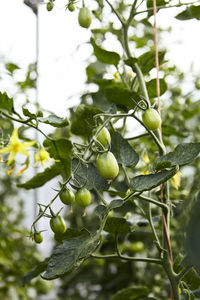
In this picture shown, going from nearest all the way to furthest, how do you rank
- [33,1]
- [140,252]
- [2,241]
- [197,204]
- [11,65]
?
1. [197,204]
2. [33,1]
3. [11,65]
4. [2,241]
5. [140,252]

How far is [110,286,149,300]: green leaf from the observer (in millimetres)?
777

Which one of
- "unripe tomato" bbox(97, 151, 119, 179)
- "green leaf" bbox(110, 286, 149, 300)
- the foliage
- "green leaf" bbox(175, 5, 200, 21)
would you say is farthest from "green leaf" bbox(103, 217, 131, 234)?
"green leaf" bbox(175, 5, 200, 21)

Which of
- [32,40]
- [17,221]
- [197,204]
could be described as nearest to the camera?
[197,204]

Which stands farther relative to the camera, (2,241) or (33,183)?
(2,241)

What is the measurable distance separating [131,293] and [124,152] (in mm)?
309

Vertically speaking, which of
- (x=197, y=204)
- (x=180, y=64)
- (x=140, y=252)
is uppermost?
(x=197, y=204)

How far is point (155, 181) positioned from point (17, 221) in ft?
5.39

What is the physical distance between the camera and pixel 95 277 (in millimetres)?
1706

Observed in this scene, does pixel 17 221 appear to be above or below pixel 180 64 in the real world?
below

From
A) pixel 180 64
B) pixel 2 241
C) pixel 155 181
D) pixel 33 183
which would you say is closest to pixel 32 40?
pixel 180 64

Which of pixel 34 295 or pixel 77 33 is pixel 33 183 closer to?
pixel 77 33

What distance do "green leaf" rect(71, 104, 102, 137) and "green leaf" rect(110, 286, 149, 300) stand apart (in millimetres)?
296

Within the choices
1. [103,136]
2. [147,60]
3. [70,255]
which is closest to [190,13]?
[147,60]

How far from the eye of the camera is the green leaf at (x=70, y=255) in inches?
19.1
